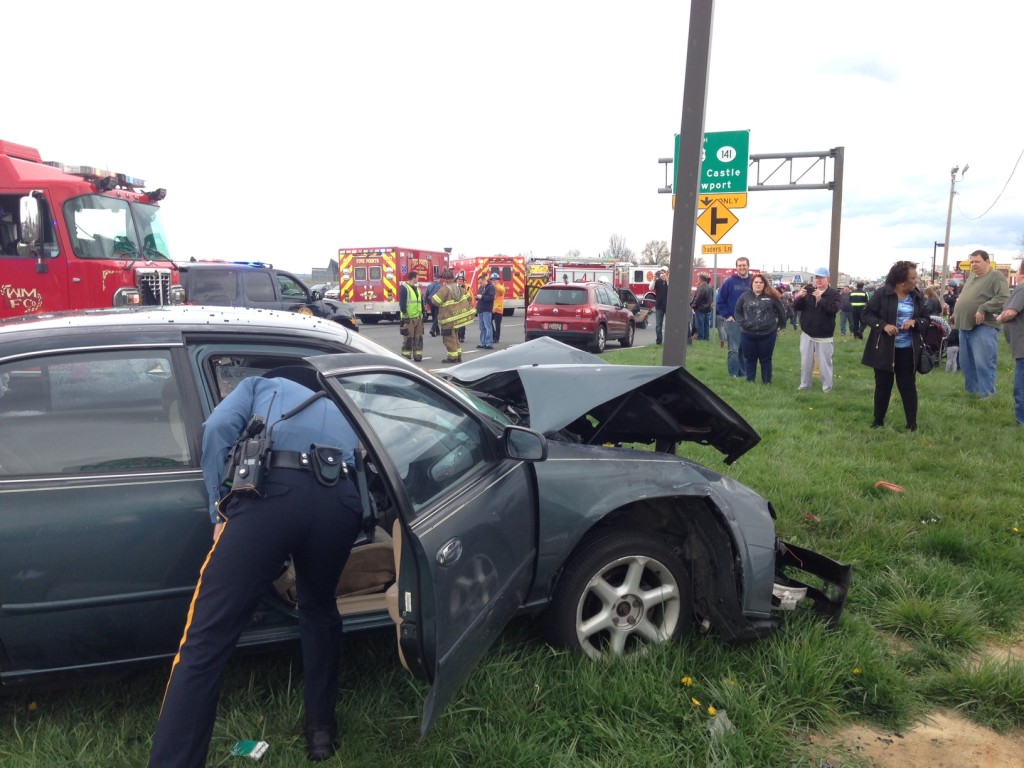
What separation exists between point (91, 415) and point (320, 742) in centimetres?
140

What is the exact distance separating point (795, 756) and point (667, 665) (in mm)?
600

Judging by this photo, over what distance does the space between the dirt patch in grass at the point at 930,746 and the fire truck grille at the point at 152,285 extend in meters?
8.41

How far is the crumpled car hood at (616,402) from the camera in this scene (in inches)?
133

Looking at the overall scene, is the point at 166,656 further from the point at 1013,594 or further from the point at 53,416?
the point at 1013,594

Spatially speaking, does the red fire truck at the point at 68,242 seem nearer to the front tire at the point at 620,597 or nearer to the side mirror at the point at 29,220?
the side mirror at the point at 29,220

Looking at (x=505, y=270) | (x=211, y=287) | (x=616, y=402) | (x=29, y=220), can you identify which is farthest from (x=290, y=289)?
(x=505, y=270)

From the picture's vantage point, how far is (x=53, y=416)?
2.62 m

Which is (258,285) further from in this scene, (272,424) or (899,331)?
(272,424)

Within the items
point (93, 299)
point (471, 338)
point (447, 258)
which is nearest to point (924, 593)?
point (93, 299)

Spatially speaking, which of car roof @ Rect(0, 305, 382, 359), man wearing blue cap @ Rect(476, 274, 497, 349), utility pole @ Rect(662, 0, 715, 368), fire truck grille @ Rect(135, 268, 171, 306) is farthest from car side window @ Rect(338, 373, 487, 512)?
man wearing blue cap @ Rect(476, 274, 497, 349)

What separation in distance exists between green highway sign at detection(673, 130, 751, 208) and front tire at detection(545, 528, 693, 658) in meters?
8.53

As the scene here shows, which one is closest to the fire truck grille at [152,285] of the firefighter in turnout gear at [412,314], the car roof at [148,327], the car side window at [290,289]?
the car side window at [290,289]

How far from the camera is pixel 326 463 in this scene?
2.32 m

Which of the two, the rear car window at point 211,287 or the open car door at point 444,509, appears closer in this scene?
the open car door at point 444,509
